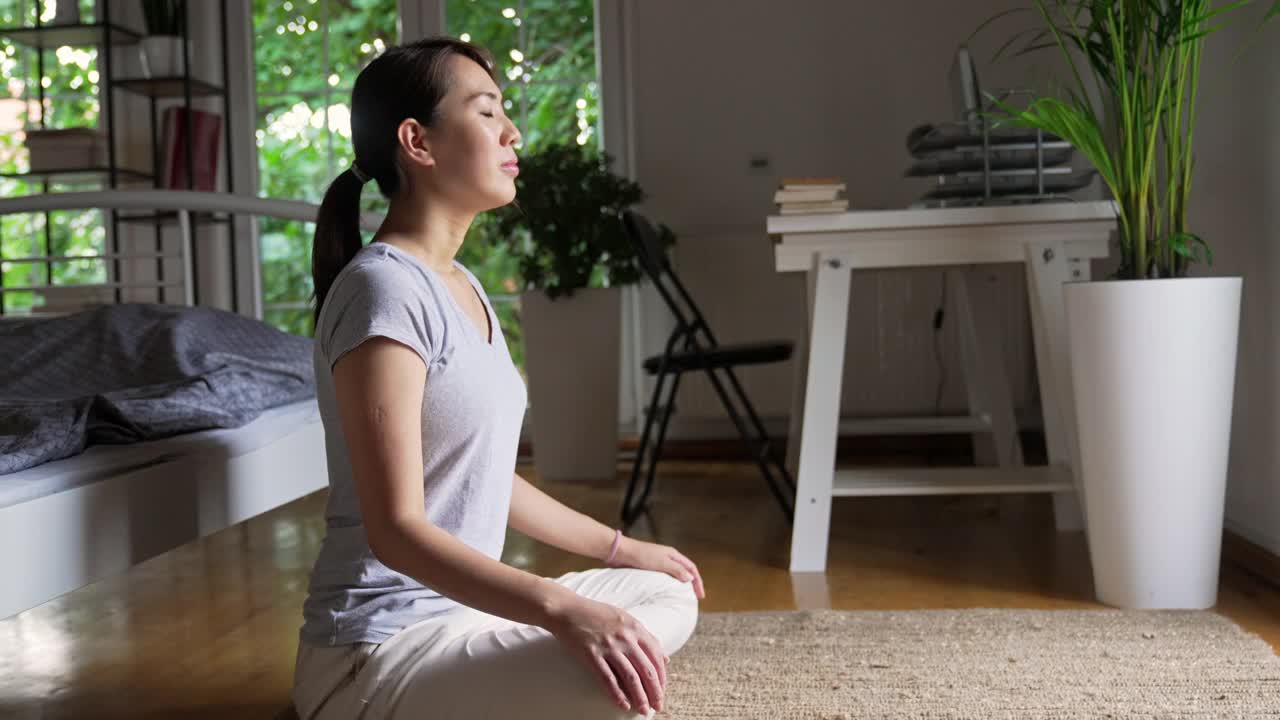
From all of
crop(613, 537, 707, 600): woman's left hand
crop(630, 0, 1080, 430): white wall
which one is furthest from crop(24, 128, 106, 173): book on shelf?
crop(613, 537, 707, 600): woman's left hand

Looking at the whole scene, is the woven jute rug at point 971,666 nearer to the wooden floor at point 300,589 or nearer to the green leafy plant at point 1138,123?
the wooden floor at point 300,589

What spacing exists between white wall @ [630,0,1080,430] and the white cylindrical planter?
2.21 metres

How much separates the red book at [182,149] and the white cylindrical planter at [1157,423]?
345cm

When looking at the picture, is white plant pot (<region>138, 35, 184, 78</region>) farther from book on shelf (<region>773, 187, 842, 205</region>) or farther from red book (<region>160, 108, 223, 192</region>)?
book on shelf (<region>773, 187, 842, 205</region>)

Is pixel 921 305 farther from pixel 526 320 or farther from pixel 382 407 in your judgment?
pixel 382 407

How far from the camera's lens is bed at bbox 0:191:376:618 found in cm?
139

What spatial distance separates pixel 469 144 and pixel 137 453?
0.65 metres

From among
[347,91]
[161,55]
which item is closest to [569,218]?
[347,91]

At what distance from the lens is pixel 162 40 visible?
15.1ft

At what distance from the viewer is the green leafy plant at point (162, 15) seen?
15.2ft

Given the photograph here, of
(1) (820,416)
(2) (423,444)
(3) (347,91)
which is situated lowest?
(1) (820,416)

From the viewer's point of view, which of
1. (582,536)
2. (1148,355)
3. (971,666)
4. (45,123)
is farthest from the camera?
(45,123)

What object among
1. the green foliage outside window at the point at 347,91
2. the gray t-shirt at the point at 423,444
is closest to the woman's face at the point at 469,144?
the gray t-shirt at the point at 423,444

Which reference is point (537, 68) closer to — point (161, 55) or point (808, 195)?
point (161, 55)
